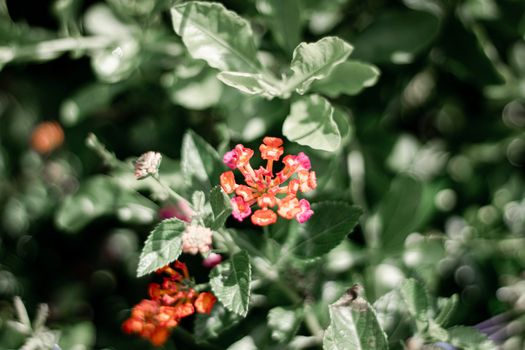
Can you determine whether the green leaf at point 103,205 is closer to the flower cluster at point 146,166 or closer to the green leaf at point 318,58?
the flower cluster at point 146,166

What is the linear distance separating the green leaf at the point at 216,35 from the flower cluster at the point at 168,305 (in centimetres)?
49

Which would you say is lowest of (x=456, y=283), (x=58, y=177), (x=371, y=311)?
(x=456, y=283)

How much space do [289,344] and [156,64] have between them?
0.95 metres

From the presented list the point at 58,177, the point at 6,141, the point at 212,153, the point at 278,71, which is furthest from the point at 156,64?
the point at 6,141

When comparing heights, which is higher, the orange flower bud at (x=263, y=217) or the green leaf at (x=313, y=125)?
the green leaf at (x=313, y=125)

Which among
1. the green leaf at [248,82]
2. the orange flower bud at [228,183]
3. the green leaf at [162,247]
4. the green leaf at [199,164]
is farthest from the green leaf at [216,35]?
the green leaf at [162,247]

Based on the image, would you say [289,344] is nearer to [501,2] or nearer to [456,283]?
[456,283]

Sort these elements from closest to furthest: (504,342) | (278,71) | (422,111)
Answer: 1. (504,342)
2. (278,71)
3. (422,111)

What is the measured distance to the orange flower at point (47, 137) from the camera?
7.67 ft

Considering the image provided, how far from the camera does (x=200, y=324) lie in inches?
56.2

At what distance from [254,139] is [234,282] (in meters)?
0.56

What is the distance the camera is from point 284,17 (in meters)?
1.62

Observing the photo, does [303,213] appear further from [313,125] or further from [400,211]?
[400,211]

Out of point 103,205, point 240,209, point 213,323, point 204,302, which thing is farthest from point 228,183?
point 103,205
